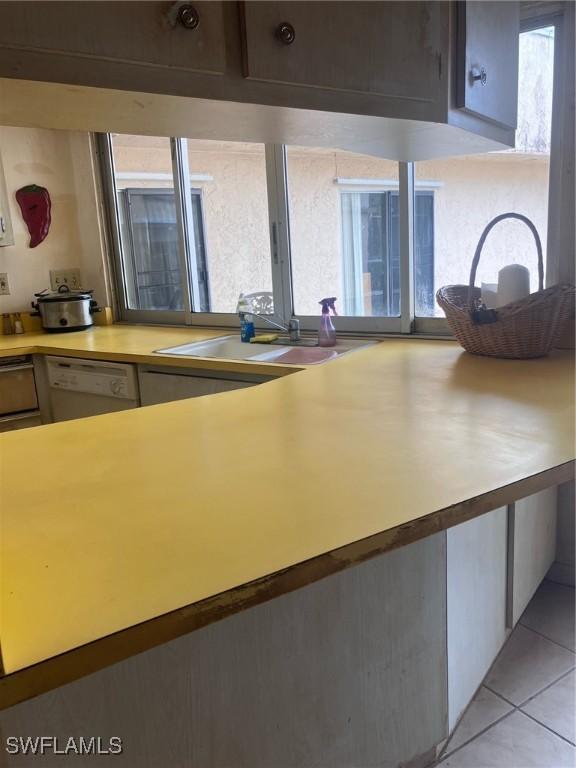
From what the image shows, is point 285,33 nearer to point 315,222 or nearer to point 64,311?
point 315,222

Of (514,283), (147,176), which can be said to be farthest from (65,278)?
(514,283)

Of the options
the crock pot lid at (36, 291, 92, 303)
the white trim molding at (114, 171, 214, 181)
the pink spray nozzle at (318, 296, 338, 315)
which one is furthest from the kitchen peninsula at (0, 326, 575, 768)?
the crock pot lid at (36, 291, 92, 303)

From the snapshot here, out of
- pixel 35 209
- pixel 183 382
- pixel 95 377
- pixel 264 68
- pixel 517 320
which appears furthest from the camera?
pixel 35 209

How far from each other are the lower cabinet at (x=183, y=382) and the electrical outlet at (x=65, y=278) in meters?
1.34

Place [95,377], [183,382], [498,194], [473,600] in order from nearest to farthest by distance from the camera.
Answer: [473,600]
[498,194]
[183,382]
[95,377]

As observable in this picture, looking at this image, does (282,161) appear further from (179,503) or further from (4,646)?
(4,646)

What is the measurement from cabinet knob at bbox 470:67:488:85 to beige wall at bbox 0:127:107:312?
2.59m

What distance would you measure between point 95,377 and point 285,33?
6.14 feet

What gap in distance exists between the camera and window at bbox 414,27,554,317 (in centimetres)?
199

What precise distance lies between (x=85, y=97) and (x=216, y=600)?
79 cm

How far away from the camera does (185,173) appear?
3.11 m

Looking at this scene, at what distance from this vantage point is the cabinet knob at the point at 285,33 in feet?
3.45

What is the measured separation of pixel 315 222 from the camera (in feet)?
8.82

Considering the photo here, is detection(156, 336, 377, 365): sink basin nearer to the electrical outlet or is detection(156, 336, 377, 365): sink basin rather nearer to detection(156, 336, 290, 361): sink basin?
detection(156, 336, 290, 361): sink basin
